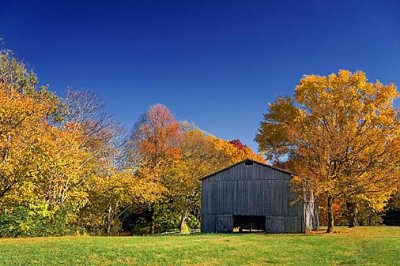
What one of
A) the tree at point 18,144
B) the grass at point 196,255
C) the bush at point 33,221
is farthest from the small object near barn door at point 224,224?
the tree at point 18,144

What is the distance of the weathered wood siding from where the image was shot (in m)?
35.3

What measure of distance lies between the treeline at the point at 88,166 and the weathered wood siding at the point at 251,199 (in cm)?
646

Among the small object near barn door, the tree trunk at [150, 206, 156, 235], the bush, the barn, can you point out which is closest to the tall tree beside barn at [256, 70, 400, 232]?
the barn

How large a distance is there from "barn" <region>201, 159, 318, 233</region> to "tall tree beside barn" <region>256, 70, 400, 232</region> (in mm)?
2252

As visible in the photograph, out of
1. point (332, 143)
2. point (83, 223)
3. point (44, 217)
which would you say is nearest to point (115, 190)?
point (83, 223)

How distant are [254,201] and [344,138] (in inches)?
372

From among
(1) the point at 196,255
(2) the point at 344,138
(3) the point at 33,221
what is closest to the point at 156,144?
(3) the point at 33,221

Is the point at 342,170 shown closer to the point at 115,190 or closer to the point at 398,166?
the point at 398,166

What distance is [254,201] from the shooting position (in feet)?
120

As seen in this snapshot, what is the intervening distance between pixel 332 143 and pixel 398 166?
18.7ft

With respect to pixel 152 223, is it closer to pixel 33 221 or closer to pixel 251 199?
pixel 251 199

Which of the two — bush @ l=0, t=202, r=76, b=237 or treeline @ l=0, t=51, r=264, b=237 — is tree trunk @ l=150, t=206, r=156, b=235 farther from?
bush @ l=0, t=202, r=76, b=237

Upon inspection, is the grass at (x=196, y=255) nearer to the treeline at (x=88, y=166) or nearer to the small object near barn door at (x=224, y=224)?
the treeline at (x=88, y=166)

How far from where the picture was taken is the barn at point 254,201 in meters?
35.2
